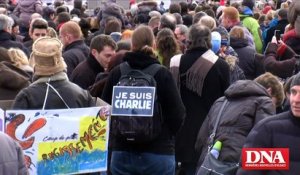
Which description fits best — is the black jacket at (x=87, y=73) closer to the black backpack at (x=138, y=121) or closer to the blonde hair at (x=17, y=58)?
the blonde hair at (x=17, y=58)

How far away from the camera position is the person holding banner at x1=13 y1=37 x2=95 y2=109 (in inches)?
202

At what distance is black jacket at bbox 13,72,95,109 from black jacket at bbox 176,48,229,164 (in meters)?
1.94

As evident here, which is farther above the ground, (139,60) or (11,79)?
(139,60)

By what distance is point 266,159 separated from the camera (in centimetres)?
404

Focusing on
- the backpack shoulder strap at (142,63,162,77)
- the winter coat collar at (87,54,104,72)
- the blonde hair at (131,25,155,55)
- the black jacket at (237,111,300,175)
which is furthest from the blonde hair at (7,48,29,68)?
the black jacket at (237,111,300,175)

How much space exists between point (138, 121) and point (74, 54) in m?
2.81

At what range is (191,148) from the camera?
7.11m

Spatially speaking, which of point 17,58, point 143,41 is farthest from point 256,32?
point 143,41

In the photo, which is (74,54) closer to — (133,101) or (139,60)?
(139,60)

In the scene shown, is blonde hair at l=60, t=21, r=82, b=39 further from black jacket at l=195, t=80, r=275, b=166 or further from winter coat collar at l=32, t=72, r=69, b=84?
black jacket at l=195, t=80, r=275, b=166

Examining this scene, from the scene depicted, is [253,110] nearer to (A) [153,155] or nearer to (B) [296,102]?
(B) [296,102]

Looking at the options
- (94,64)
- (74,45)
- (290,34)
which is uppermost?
(290,34)

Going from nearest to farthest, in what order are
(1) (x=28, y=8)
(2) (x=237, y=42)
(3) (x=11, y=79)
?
(3) (x=11, y=79), (2) (x=237, y=42), (1) (x=28, y=8)

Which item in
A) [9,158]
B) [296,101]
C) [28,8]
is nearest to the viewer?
[9,158]
